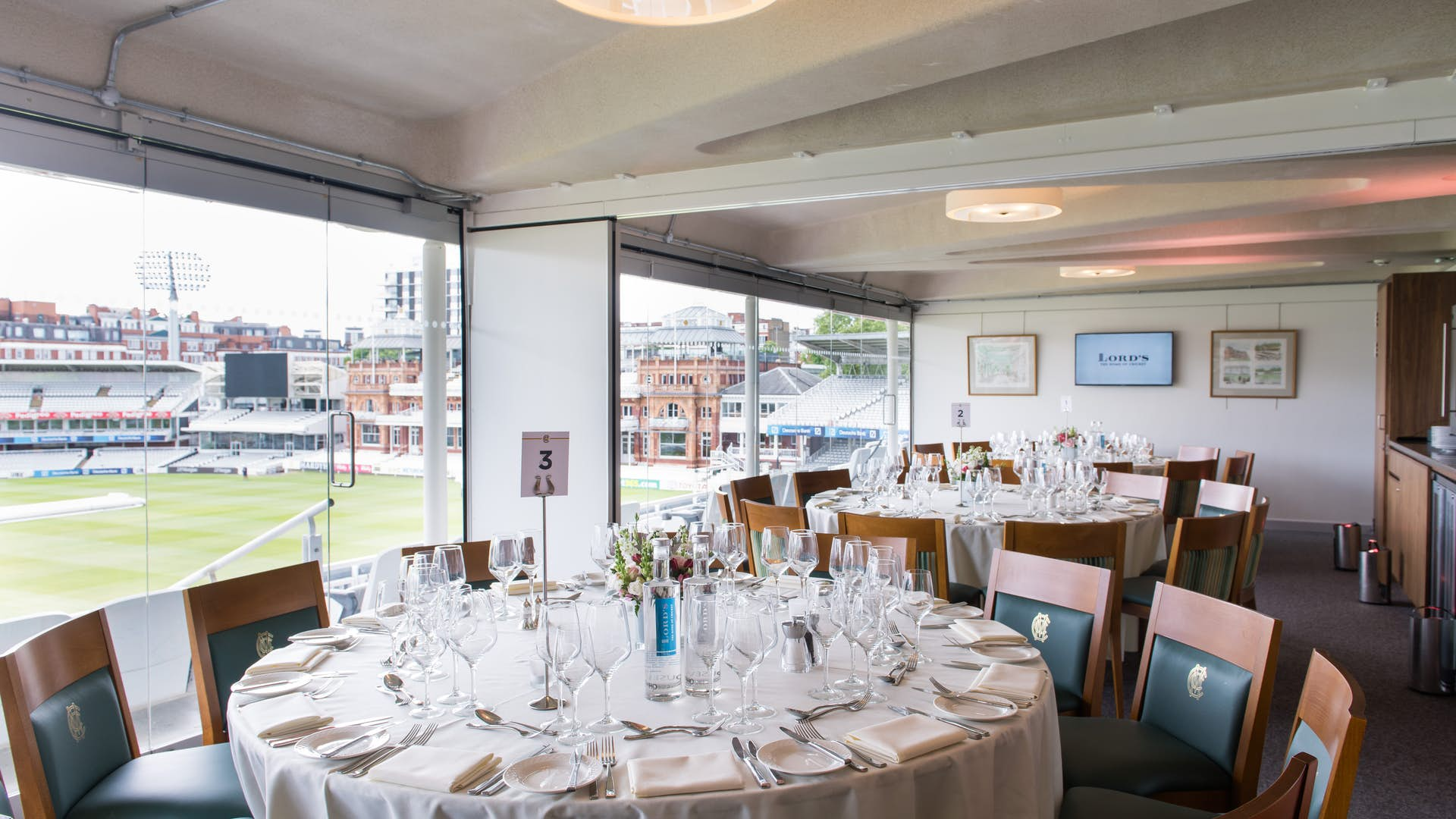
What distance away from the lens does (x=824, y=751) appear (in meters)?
1.71

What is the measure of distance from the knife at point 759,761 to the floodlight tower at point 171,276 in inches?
146

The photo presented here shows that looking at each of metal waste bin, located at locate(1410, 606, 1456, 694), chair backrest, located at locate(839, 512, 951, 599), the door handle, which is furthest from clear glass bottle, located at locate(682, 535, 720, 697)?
metal waste bin, located at locate(1410, 606, 1456, 694)

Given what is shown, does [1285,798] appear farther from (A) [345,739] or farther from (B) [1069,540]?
(B) [1069,540]

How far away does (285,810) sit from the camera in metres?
1.71

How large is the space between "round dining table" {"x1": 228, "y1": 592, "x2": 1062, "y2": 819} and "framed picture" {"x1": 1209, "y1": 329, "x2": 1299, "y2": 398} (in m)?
9.63

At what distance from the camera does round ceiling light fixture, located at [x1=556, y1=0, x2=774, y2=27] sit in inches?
99.0

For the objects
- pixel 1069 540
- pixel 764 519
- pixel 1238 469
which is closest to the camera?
pixel 1069 540

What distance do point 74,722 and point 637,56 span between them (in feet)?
11.4

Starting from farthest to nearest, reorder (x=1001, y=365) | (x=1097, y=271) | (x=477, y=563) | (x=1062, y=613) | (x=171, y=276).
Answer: (x=1001, y=365), (x=1097, y=271), (x=171, y=276), (x=477, y=563), (x=1062, y=613)

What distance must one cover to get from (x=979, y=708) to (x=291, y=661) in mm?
1770

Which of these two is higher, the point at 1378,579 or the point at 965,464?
the point at 965,464

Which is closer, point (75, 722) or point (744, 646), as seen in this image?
point (744, 646)

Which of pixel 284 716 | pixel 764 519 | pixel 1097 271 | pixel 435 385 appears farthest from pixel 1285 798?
pixel 1097 271

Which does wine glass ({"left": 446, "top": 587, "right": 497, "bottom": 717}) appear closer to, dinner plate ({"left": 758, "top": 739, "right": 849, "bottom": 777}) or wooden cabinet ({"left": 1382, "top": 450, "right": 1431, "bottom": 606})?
dinner plate ({"left": 758, "top": 739, "right": 849, "bottom": 777})
